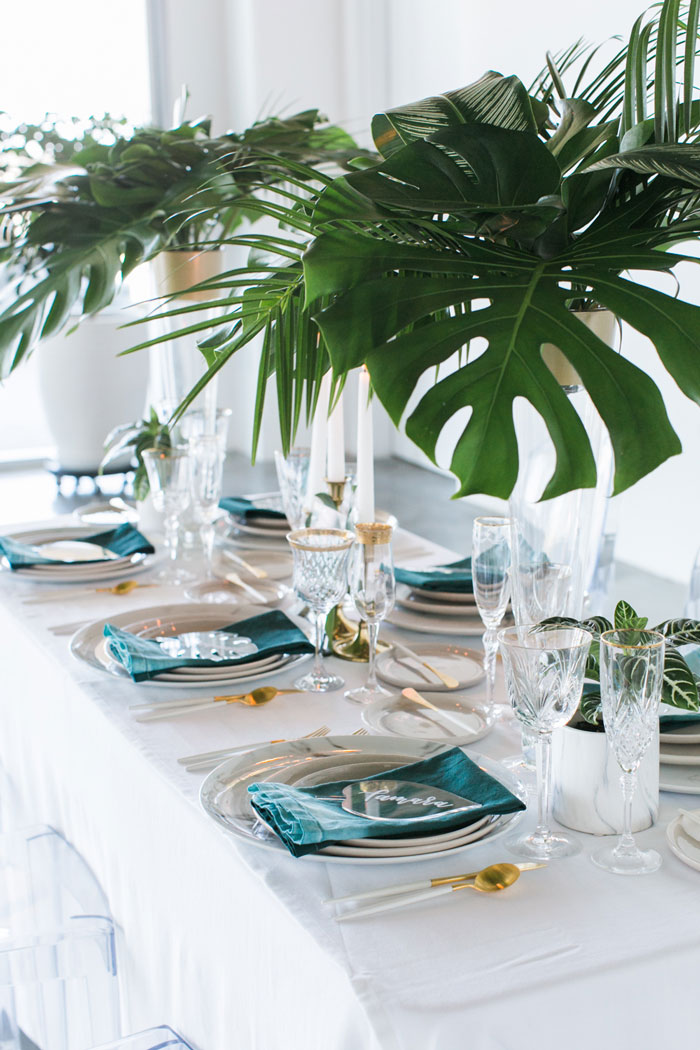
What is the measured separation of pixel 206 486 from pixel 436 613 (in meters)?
0.41

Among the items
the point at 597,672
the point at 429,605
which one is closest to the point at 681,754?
the point at 597,672

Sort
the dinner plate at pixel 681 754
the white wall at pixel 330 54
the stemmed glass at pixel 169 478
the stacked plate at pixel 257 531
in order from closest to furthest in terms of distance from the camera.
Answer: the dinner plate at pixel 681 754, the stemmed glass at pixel 169 478, the stacked plate at pixel 257 531, the white wall at pixel 330 54

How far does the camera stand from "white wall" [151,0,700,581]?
497cm

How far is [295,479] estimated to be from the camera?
1.77m

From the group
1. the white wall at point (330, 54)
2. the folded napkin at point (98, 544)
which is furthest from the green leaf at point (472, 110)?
the white wall at point (330, 54)

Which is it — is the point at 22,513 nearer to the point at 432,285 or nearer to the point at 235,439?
the point at 235,439

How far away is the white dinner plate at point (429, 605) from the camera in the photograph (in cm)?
162

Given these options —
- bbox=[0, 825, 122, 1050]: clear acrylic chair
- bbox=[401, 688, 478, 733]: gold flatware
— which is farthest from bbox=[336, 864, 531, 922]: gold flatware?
bbox=[0, 825, 122, 1050]: clear acrylic chair

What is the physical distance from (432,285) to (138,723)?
0.59 meters

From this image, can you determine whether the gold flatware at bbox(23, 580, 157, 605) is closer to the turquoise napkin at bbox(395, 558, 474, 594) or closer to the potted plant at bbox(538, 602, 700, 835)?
the turquoise napkin at bbox(395, 558, 474, 594)

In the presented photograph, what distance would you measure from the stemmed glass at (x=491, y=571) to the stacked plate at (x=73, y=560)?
74cm

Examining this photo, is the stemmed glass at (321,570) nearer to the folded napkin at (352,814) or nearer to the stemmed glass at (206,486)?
the folded napkin at (352,814)

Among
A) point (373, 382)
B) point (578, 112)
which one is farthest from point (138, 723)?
point (578, 112)

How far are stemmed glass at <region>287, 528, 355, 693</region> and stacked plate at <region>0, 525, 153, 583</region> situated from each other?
22.0 inches
